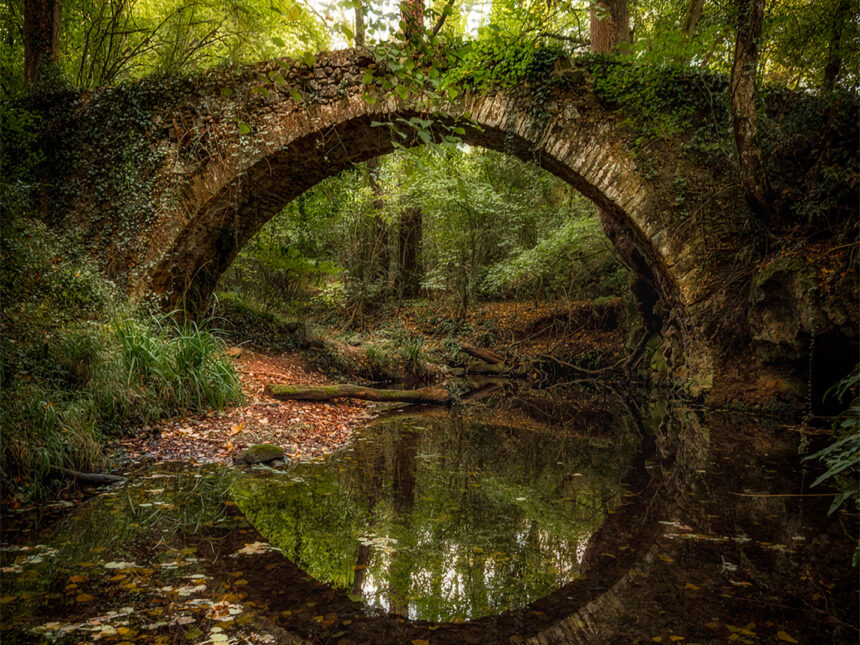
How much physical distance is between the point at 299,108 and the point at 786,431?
7.86m

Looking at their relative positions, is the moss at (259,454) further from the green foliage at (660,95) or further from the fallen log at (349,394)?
the green foliage at (660,95)

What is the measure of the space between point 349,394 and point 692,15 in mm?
8976

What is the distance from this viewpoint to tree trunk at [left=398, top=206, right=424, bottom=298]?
48.9 feet

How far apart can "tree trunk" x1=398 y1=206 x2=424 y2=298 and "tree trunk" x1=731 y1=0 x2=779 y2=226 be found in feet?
31.9

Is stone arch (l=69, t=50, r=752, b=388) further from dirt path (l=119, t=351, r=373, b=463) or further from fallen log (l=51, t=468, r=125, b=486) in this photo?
fallen log (l=51, t=468, r=125, b=486)

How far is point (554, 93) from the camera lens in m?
→ 7.29

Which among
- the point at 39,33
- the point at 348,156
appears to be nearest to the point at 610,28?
the point at 348,156

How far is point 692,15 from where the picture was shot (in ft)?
28.9

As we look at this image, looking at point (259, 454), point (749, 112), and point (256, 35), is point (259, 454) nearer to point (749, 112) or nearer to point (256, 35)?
point (749, 112)

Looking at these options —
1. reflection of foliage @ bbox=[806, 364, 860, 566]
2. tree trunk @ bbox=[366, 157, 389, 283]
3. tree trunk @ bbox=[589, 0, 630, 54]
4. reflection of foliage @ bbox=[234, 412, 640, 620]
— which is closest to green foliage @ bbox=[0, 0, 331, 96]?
tree trunk @ bbox=[366, 157, 389, 283]

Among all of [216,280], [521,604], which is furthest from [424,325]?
[521,604]

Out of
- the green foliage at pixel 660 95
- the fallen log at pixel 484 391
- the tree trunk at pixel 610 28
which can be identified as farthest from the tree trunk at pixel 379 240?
the green foliage at pixel 660 95

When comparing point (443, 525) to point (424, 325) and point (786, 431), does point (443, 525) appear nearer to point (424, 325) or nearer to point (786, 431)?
point (786, 431)

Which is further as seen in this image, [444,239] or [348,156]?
[444,239]
